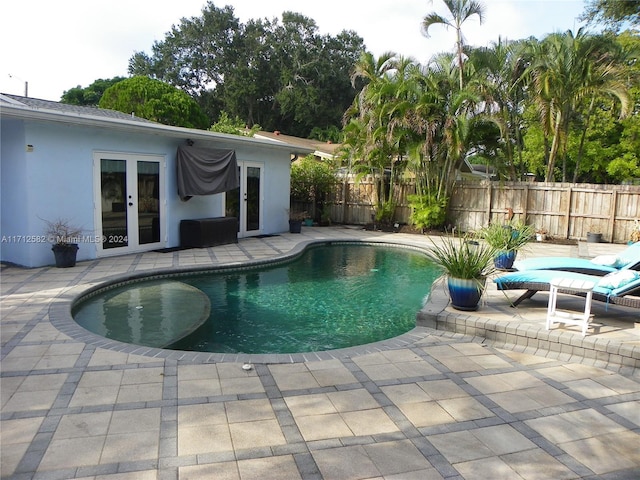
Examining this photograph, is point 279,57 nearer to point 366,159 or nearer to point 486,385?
point 366,159

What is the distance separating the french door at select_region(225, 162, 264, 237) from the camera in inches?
483

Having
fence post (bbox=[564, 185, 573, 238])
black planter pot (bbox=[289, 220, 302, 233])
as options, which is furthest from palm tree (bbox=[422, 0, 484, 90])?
black planter pot (bbox=[289, 220, 302, 233])

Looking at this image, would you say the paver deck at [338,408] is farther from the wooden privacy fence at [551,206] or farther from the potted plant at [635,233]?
the wooden privacy fence at [551,206]

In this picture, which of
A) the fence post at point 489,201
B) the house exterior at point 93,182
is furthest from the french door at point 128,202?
the fence post at point 489,201

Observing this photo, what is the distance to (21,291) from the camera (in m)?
6.32

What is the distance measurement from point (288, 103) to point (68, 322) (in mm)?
28154

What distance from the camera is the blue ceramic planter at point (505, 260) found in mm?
8008

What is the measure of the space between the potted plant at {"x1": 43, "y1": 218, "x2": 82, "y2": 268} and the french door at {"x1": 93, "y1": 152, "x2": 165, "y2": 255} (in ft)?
2.44

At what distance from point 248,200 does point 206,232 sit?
8.02ft

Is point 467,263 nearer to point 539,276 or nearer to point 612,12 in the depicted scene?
point 539,276

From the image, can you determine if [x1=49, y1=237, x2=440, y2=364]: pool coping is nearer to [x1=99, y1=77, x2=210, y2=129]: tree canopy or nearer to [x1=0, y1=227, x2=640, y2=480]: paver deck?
[x1=0, y1=227, x2=640, y2=480]: paver deck

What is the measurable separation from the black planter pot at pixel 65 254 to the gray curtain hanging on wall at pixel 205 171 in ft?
9.38

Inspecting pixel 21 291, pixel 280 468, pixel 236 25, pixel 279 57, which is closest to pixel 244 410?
pixel 280 468

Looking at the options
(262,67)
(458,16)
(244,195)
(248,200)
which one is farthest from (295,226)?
(262,67)
